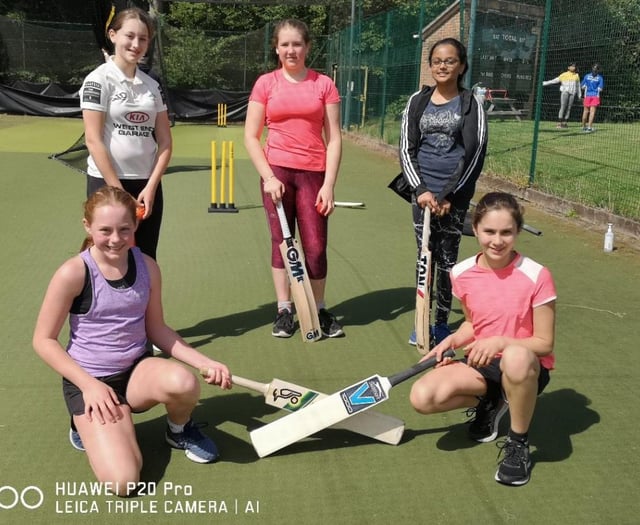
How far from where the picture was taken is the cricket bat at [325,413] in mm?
2877

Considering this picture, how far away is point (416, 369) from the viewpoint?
2.87 meters

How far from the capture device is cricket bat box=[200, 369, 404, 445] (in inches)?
117

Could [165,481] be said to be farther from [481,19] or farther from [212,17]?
[212,17]

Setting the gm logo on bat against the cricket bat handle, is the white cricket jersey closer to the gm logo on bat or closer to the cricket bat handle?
the cricket bat handle

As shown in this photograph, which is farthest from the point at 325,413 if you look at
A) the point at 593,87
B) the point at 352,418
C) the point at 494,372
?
the point at 593,87

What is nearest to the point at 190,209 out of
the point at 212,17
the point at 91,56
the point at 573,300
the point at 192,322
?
the point at 192,322

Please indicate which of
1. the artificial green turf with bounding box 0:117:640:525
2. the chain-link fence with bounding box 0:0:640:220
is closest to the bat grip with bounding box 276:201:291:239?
the artificial green turf with bounding box 0:117:640:525

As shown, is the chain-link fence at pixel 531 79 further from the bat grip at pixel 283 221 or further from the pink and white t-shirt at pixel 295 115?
the bat grip at pixel 283 221

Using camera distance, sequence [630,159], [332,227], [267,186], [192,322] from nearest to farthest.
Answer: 1. [267,186]
2. [192,322]
3. [332,227]
4. [630,159]

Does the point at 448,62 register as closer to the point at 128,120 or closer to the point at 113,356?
the point at 128,120

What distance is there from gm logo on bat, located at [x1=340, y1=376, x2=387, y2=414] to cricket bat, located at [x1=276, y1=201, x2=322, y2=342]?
1230 mm

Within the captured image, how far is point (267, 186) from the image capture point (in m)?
4.07

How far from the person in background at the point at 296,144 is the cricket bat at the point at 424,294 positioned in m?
0.52

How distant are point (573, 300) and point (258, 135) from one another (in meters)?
2.45
